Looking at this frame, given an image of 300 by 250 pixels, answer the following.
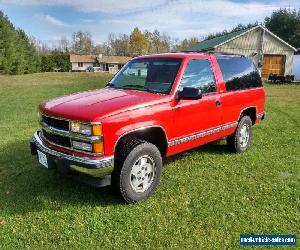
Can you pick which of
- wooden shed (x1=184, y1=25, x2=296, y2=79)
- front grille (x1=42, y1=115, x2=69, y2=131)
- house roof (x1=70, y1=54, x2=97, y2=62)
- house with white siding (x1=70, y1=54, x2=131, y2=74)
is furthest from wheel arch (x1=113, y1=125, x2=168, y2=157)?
house roof (x1=70, y1=54, x2=97, y2=62)

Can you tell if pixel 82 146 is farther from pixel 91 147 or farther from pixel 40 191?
pixel 40 191

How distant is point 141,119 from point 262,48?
31.5 meters

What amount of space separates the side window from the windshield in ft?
0.63

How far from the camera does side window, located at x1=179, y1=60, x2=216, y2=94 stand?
5.08 m

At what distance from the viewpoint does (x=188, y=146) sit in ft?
17.3

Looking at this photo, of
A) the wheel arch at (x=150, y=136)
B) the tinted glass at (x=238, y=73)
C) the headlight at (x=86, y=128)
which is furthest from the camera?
the tinted glass at (x=238, y=73)

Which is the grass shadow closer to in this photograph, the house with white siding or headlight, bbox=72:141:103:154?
headlight, bbox=72:141:103:154

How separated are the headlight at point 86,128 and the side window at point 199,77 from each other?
5.39 feet

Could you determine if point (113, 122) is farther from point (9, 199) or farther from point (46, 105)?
point (9, 199)

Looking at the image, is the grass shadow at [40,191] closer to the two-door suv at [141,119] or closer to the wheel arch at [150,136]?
the two-door suv at [141,119]

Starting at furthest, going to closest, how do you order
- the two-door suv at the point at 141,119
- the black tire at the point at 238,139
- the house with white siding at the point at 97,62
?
1. the house with white siding at the point at 97,62
2. the black tire at the point at 238,139
3. the two-door suv at the point at 141,119

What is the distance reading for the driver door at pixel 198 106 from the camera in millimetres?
4945

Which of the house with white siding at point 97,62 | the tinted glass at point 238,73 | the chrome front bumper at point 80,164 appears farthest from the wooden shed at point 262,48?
the house with white siding at point 97,62

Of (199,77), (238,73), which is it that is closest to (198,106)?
(199,77)
